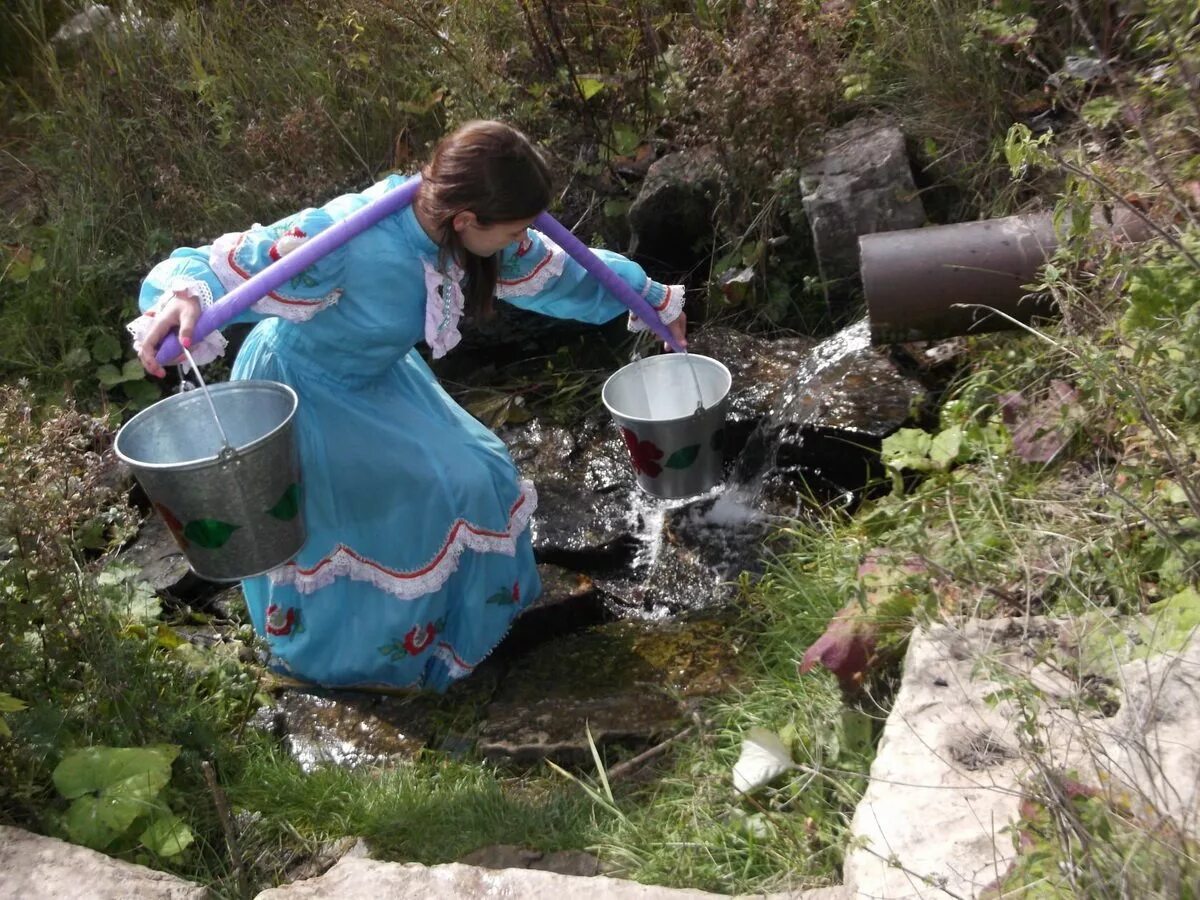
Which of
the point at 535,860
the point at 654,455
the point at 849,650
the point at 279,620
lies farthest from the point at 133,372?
the point at 849,650

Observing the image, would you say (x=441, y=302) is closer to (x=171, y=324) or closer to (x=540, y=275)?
(x=540, y=275)

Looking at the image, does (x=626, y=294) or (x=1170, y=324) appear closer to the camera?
(x=1170, y=324)

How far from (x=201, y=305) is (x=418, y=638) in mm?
1227

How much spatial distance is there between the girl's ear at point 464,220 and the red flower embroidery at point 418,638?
1.20 meters

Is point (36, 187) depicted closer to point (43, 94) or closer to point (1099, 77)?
point (43, 94)

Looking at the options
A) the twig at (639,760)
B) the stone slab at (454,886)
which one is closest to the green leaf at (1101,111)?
the twig at (639,760)

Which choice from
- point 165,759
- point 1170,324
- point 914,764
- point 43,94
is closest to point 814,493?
point 1170,324

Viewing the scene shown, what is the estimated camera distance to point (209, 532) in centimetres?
258

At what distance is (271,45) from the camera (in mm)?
5848

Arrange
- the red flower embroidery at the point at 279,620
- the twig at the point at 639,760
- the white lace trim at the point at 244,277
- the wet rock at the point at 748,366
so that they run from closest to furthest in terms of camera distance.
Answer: the white lace trim at the point at 244,277 < the twig at the point at 639,760 < the red flower embroidery at the point at 279,620 < the wet rock at the point at 748,366

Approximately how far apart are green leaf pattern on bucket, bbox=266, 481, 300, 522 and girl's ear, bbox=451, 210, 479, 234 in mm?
725

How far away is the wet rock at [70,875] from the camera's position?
228cm

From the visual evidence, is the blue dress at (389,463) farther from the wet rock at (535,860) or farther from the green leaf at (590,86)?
the green leaf at (590,86)

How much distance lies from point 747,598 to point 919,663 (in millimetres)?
1155
